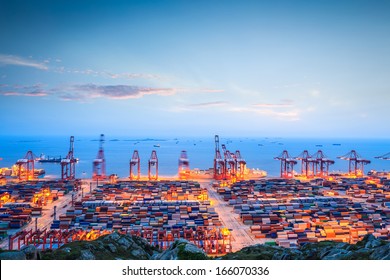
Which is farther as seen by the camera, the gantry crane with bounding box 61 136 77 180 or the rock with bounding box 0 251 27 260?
the gantry crane with bounding box 61 136 77 180

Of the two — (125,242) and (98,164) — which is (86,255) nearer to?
(125,242)

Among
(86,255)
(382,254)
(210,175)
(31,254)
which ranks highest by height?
(382,254)

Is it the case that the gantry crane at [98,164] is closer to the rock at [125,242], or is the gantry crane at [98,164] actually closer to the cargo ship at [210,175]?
the cargo ship at [210,175]

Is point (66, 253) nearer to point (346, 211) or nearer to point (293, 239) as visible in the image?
point (293, 239)

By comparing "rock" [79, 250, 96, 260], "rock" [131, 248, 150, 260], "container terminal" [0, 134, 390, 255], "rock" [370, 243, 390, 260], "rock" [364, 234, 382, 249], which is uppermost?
"rock" [370, 243, 390, 260]

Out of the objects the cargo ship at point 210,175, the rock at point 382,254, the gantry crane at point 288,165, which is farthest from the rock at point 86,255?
the gantry crane at point 288,165

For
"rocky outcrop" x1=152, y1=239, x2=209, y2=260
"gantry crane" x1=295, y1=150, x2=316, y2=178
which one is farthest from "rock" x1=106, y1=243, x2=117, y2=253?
"gantry crane" x1=295, y1=150, x2=316, y2=178

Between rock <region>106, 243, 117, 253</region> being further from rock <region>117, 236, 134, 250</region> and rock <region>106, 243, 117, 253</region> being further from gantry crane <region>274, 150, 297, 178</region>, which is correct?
gantry crane <region>274, 150, 297, 178</region>

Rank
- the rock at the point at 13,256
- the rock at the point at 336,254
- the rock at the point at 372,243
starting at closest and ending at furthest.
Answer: the rock at the point at 13,256 < the rock at the point at 336,254 < the rock at the point at 372,243

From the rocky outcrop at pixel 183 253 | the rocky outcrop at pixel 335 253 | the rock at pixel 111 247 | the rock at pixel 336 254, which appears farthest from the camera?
the rock at pixel 111 247

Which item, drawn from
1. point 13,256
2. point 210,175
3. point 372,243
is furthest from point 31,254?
point 210,175
